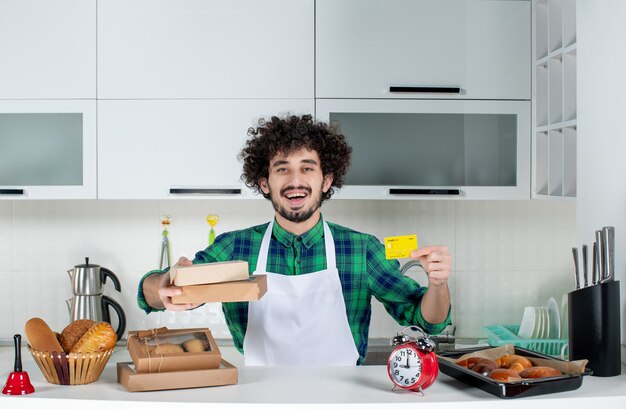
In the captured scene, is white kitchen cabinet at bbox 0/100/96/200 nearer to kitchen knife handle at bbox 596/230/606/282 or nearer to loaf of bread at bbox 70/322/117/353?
loaf of bread at bbox 70/322/117/353

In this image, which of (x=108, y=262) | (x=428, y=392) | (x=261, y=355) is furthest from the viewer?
(x=108, y=262)

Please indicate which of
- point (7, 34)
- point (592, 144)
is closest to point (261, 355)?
point (592, 144)

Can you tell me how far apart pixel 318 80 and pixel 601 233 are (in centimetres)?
125

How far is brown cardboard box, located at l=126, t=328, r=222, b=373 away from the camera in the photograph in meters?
1.69

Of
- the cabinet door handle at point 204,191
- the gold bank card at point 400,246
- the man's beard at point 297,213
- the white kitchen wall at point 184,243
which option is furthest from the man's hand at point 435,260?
the white kitchen wall at point 184,243

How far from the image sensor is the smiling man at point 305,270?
2.29 m

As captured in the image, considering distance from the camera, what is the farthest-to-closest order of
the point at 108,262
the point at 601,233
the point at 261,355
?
1. the point at 108,262
2. the point at 261,355
3. the point at 601,233

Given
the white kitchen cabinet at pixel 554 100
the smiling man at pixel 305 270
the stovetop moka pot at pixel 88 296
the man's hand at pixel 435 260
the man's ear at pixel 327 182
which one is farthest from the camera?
the stovetop moka pot at pixel 88 296

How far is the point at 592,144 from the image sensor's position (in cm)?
235

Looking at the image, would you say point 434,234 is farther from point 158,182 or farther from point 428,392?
point 428,392

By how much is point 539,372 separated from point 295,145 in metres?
0.99

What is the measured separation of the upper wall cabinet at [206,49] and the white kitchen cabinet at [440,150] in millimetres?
269

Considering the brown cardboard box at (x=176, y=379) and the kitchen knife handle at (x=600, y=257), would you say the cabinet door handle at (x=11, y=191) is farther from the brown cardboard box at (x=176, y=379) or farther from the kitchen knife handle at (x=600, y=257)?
the kitchen knife handle at (x=600, y=257)

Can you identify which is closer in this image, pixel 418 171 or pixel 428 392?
pixel 428 392
